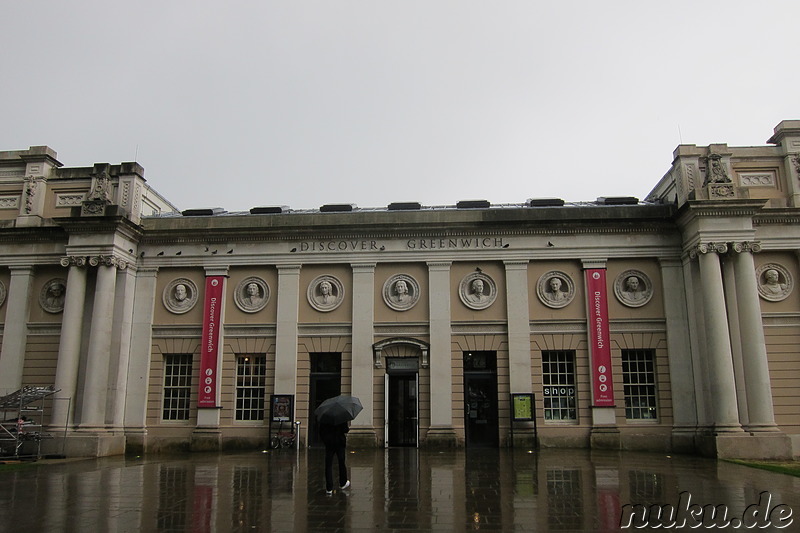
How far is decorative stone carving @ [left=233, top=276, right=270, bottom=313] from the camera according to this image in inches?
926

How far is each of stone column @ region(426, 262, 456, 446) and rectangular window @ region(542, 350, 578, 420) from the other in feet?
11.1

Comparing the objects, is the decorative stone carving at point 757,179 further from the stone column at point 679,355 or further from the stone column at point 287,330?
the stone column at point 287,330

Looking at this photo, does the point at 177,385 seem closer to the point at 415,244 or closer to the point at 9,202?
the point at 9,202

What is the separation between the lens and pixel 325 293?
916 inches

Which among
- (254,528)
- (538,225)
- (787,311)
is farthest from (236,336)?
(787,311)

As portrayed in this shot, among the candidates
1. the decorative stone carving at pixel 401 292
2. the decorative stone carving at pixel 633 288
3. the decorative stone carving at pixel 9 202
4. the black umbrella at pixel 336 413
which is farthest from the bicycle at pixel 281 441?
the decorative stone carving at pixel 9 202

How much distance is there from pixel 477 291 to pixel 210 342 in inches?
392

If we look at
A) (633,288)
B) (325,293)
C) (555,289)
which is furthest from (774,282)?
(325,293)

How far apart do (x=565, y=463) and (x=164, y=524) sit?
11.1 meters

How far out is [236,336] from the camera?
2341cm

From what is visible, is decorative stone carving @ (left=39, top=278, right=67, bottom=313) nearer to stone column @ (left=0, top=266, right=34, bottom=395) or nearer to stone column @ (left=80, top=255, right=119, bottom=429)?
stone column @ (left=0, top=266, right=34, bottom=395)

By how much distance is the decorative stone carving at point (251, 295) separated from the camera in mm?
23531

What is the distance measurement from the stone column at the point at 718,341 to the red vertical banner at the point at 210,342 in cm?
1694

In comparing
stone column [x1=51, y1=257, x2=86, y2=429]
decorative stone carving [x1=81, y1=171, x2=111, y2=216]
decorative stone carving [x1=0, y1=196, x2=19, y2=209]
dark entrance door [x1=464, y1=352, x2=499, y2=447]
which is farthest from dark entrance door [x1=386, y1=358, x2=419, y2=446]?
decorative stone carving [x1=0, y1=196, x2=19, y2=209]
